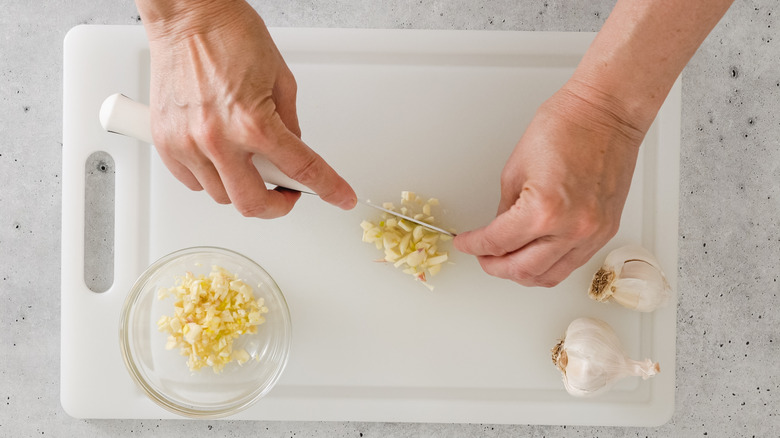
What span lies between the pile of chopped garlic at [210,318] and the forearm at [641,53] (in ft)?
2.23

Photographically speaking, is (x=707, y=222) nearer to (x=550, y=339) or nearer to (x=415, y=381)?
(x=550, y=339)

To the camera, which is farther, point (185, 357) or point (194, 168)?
point (185, 357)

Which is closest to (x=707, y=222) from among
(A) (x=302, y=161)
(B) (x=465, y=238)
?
(B) (x=465, y=238)

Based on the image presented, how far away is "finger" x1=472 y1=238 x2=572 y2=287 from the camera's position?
0.93 meters

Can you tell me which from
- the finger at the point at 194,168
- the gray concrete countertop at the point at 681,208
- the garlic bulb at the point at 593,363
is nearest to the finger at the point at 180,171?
the finger at the point at 194,168

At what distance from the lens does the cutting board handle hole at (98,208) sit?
1168 mm

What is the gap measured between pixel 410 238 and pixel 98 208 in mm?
620

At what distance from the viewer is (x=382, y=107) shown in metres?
1.14

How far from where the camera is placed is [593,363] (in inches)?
42.2

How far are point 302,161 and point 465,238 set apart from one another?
0.32 metres

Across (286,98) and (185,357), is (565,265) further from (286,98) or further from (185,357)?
(185,357)

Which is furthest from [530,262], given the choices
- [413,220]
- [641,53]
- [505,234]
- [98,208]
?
[98,208]

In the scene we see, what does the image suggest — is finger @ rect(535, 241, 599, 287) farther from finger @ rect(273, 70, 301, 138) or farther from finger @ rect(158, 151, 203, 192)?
finger @ rect(158, 151, 203, 192)

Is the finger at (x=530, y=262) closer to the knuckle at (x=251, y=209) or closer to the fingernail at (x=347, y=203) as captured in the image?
the fingernail at (x=347, y=203)
